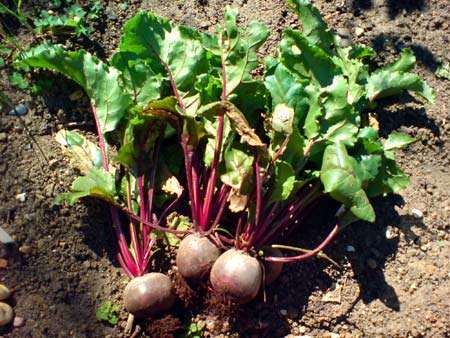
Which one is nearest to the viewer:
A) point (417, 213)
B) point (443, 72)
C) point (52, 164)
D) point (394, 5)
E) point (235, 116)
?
point (235, 116)

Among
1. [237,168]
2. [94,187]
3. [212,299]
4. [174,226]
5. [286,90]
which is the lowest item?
[212,299]

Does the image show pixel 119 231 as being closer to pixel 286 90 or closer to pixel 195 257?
pixel 195 257

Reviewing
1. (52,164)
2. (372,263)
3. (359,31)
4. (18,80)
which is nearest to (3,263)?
(52,164)

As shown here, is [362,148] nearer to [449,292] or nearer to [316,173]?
[316,173]

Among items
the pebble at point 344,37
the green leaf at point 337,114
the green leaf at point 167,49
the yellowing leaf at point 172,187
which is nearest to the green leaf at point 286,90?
the green leaf at point 337,114

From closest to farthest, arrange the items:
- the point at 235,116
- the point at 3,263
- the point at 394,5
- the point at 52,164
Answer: the point at 235,116 → the point at 3,263 → the point at 52,164 → the point at 394,5

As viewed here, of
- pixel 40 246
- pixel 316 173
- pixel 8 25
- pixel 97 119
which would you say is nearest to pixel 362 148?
pixel 316 173

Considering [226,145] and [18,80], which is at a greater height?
[18,80]

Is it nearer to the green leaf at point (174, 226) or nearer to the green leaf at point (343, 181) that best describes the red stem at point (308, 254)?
the green leaf at point (343, 181)

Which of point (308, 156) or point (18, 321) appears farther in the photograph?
point (308, 156)
